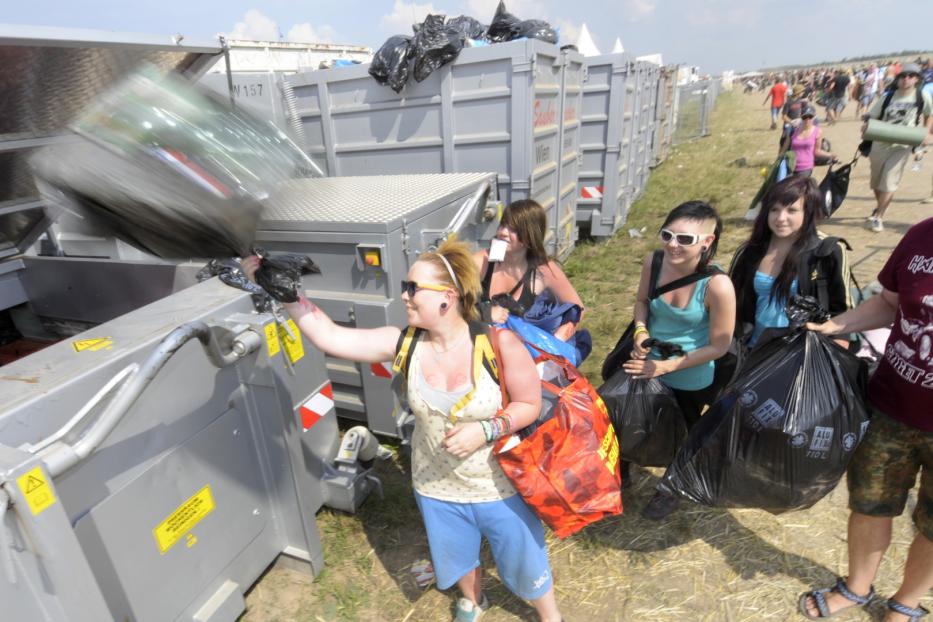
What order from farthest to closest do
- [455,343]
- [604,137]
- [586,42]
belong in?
[586,42]
[604,137]
[455,343]

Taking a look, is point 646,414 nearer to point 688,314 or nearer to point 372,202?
point 688,314

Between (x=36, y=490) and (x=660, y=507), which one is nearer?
(x=36, y=490)

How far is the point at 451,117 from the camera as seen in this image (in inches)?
171

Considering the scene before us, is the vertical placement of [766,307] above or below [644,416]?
above

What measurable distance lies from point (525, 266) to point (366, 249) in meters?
0.85

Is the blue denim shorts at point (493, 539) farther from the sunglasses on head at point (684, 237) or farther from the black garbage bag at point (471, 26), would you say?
the black garbage bag at point (471, 26)

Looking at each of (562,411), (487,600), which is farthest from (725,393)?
(487,600)

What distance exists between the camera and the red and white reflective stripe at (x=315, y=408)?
2.39 metres

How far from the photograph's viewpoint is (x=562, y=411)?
176 centimetres

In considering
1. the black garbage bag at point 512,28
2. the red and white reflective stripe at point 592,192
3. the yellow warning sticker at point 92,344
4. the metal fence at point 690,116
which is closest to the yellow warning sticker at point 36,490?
the yellow warning sticker at point 92,344

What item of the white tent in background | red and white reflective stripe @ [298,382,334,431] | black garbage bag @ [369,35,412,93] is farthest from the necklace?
the white tent in background

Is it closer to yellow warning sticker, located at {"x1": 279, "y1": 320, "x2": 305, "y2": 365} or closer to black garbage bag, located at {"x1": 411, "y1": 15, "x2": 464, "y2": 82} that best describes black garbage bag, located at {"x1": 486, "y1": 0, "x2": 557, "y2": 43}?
black garbage bag, located at {"x1": 411, "y1": 15, "x2": 464, "y2": 82}

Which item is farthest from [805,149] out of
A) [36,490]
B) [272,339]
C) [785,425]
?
[36,490]

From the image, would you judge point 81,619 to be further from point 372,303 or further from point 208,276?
point 372,303
